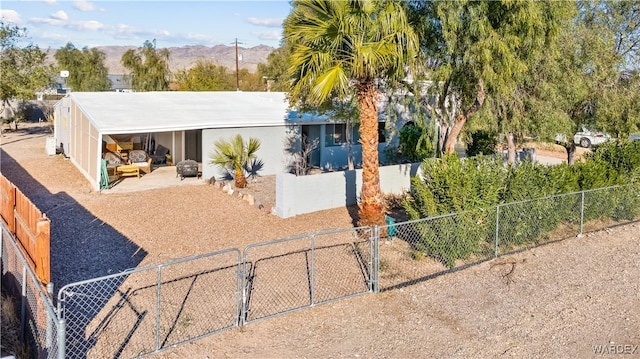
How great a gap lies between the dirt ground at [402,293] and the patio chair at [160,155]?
6329 mm

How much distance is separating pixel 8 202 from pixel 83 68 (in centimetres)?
5310

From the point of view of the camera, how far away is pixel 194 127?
17797mm

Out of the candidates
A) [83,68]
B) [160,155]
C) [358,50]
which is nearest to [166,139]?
[160,155]

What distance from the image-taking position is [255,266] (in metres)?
10.3

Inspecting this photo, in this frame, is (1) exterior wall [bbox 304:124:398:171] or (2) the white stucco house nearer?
(2) the white stucco house

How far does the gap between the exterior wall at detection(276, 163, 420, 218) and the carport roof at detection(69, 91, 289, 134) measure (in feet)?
16.0

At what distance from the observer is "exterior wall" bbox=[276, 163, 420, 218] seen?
14.3 meters

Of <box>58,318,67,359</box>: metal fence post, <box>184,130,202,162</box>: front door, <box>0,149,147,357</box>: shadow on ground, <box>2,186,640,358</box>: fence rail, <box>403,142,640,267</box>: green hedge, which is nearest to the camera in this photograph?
<box>58,318,67,359</box>: metal fence post

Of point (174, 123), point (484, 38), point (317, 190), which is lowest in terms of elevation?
point (317, 190)

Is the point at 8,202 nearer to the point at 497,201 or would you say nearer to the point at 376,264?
the point at 376,264

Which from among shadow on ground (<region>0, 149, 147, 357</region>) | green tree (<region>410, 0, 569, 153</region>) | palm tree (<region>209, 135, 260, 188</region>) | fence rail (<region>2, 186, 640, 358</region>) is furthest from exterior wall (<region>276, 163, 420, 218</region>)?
shadow on ground (<region>0, 149, 147, 357</region>)

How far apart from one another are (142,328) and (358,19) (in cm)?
735

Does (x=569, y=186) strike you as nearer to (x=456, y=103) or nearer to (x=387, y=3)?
(x=456, y=103)

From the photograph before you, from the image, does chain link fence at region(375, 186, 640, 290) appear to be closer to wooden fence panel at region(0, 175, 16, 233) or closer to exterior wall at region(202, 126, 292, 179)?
wooden fence panel at region(0, 175, 16, 233)
